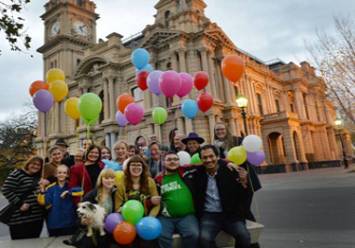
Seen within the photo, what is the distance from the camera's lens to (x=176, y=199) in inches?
170

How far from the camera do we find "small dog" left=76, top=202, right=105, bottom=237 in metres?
3.94

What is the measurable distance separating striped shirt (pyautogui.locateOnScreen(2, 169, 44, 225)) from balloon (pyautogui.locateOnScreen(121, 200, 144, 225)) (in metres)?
1.98

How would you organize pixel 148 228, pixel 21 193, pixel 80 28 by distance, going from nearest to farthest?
pixel 148 228
pixel 21 193
pixel 80 28

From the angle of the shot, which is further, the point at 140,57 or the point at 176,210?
the point at 140,57

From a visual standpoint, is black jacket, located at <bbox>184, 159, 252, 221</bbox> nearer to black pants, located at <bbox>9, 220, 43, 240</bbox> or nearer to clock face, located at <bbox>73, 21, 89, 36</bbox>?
black pants, located at <bbox>9, 220, 43, 240</bbox>

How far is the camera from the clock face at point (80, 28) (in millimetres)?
44000

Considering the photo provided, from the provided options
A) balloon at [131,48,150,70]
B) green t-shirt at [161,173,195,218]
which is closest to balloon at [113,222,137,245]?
green t-shirt at [161,173,195,218]

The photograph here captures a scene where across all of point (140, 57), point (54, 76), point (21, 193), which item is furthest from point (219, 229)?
point (140, 57)

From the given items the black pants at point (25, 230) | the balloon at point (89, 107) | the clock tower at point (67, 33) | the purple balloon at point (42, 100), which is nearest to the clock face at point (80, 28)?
the clock tower at point (67, 33)

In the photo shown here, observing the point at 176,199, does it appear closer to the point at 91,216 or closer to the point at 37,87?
the point at 91,216

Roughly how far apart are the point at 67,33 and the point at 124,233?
1710 inches

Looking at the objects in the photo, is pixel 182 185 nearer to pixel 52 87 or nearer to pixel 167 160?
pixel 167 160

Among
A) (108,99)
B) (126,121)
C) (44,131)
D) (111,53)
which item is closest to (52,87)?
(126,121)

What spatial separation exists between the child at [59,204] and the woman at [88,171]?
189mm
